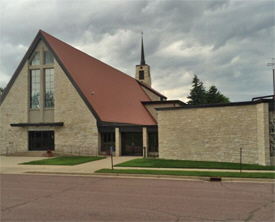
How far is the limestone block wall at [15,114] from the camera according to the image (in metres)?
29.6

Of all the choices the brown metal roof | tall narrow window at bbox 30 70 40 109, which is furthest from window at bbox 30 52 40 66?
the brown metal roof

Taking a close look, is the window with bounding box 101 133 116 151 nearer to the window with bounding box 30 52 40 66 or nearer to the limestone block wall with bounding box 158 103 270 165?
the limestone block wall with bounding box 158 103 270 165

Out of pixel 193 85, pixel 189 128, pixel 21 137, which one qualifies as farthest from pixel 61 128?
pixel 193 85

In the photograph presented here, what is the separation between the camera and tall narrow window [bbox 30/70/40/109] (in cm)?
3012

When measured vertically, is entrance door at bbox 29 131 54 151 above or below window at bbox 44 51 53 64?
A: below

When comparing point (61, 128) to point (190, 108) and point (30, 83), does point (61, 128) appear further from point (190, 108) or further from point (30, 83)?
point (190, 108)

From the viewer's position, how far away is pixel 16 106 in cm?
3030

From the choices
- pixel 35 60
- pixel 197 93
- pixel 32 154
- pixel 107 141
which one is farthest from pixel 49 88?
pixel 197 93

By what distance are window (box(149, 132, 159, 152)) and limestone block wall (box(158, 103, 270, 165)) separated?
3279mm

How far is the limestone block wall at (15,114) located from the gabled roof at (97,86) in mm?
915

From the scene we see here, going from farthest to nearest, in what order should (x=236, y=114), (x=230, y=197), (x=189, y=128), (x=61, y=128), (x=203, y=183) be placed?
(x=61, y=128) → (x=189, y=128) → (x=236, y=114) → (x=203, y=183) → (x=230, y=197)

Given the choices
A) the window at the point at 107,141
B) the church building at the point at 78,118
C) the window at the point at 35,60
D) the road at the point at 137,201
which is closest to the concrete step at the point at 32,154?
the church building at the point at 78,118

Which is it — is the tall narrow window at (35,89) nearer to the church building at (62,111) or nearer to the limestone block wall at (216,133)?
the church building at (62,111)

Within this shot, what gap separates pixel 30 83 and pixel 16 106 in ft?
9.76
